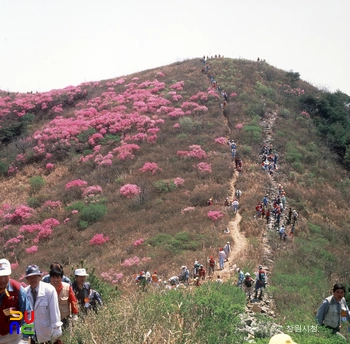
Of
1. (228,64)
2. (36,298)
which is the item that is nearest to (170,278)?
(36,298)

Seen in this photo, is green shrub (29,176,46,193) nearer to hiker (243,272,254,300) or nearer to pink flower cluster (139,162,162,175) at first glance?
pink flower cluster (139,162,162,175)

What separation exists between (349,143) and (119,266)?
2500 cm

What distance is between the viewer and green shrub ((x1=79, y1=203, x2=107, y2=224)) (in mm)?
21984

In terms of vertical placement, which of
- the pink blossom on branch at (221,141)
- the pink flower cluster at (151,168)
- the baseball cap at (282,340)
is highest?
the pink blossom on branch at (221,141)

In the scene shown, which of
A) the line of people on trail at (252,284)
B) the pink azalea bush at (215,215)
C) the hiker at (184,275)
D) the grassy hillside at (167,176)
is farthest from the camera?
the pink azalea bush at (215,215)

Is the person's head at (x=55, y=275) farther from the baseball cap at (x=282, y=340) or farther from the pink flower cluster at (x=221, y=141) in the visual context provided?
the pink flower cluster at (x=221, y=141)

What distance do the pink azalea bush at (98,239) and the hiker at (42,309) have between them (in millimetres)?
14749

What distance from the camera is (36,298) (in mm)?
4762

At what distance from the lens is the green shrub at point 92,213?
21984 mm

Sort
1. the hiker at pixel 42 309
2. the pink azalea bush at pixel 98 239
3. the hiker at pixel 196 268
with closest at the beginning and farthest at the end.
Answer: the hiker at pixel 42 309 → the hiker at pixel 196 268 → the pink azalea bush at pixel 98 239

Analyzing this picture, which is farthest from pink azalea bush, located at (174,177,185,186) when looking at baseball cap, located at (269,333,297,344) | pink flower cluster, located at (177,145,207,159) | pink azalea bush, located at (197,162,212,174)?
baseball cap, located at (269,333,297,344)

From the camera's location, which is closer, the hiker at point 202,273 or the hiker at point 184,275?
the hiker at point 184,275

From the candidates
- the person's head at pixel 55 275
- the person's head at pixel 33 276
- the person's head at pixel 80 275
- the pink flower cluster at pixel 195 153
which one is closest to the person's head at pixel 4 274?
the person's head at pixel 33 276

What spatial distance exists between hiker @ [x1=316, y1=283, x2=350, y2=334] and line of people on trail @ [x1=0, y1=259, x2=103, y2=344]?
3.82 metres
